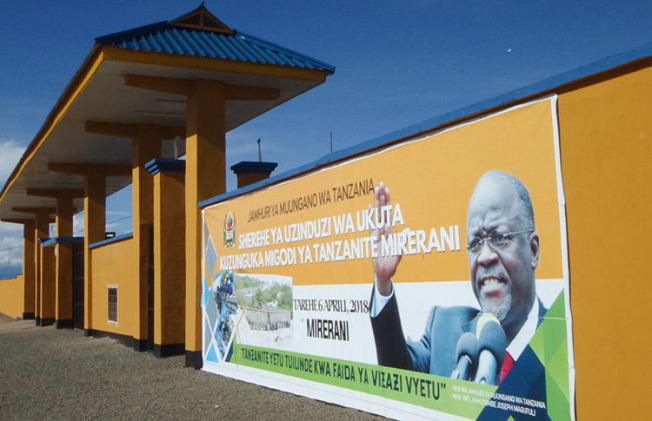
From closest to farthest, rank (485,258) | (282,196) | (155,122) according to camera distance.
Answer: (485,258), (282,196), (155,122)

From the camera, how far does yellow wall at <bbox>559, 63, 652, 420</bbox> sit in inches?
196

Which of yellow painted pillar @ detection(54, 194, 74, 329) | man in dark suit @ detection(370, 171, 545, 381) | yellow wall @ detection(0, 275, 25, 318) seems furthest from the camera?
yellow wall @ detection(0, 275, 25, 318)

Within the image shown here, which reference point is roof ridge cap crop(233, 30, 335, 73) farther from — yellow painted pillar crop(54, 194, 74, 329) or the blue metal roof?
yellow painted pillar crop(54, 194, 74, 329)

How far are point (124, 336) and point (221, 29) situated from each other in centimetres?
824

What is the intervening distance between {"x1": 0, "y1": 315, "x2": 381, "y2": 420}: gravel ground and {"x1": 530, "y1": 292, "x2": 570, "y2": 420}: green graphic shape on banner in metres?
2.65

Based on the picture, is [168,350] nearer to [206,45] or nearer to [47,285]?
[206,45]

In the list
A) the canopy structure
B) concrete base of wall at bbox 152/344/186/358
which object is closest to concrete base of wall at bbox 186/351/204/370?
concrete base of wall at bbox 152/344/186/358

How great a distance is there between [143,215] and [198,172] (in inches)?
177

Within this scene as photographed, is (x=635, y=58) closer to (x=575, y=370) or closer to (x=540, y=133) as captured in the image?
(x=540, y=133)

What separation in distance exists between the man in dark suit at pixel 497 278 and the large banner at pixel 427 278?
0.04 feet

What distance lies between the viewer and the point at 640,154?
16.4 feet

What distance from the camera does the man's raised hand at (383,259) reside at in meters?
7.64

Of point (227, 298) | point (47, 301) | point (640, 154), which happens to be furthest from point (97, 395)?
point (47, 301)

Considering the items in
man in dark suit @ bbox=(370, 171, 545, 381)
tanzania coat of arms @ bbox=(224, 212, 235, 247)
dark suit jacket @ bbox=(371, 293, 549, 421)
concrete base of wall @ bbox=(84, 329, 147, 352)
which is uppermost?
tanzania coat of arms @ bbox=(224, 212, 235, 247)
